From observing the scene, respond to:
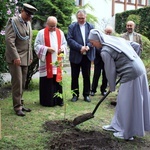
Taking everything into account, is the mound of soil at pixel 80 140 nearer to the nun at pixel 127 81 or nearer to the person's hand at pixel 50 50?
the nun at pixel 127 81

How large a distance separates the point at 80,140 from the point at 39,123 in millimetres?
1050

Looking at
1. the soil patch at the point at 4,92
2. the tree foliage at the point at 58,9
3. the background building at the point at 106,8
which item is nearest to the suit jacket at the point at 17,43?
the soil patch at the point at 4,92

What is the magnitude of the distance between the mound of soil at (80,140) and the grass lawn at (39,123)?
2cm

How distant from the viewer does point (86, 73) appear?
6410 millimetres

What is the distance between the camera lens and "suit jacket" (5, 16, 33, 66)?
489cm

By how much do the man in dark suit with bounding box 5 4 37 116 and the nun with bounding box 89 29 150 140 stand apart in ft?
4.83

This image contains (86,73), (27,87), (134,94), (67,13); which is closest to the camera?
(134,94)

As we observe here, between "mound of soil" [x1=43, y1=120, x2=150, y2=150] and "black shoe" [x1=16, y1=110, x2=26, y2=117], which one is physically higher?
"black shoe" [x1=16, y1=110, x2=26, y2=117]

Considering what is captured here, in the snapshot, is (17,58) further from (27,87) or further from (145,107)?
(27,87)

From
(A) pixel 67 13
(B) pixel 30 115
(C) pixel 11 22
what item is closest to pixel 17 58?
(C) pixel 11 22

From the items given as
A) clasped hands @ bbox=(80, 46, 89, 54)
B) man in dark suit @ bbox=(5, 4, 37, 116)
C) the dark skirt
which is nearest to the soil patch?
the dark skirt

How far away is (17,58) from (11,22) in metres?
0.68

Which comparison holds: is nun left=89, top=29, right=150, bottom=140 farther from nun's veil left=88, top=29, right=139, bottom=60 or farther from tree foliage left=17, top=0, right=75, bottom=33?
tree foliage left=17, top=0, right=75, bottom=33

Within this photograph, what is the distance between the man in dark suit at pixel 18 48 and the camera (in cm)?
491
